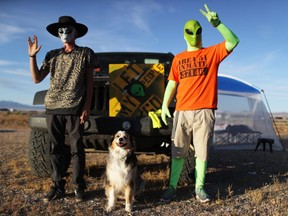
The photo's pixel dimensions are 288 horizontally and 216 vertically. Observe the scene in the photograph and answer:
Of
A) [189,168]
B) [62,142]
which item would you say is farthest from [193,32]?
[62,142]

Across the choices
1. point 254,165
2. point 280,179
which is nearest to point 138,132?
point 280,179

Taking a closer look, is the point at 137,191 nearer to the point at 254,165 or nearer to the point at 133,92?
the point at 133,92

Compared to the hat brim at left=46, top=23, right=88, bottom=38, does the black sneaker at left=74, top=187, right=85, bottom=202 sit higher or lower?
lower

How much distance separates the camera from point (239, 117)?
10312 mm

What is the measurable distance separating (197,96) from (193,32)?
2.51 ft

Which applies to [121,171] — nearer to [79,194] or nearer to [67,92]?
[79,194]

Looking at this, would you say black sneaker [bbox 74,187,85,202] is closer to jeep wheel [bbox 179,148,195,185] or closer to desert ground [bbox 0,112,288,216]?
desert ground [bbox 0,112,288,216]

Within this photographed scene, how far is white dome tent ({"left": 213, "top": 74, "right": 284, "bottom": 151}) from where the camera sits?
10.1m

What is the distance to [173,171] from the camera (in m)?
4.51

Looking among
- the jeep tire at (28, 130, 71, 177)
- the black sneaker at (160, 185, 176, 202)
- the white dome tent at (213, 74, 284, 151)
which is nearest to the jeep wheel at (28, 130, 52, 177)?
the jeep tire at (28, 130, 71, 177)

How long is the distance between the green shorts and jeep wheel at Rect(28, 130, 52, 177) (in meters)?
1.99

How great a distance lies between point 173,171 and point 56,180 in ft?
4.74

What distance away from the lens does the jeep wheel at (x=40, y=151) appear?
5316 millimetres

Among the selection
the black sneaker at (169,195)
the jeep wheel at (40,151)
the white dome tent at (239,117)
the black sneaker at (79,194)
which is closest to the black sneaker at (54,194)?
the black sneaker at (79,194)
